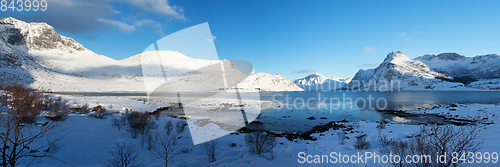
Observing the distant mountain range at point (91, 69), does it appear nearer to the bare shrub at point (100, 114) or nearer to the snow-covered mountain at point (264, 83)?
the snow-covered mountain at point (264, 83)

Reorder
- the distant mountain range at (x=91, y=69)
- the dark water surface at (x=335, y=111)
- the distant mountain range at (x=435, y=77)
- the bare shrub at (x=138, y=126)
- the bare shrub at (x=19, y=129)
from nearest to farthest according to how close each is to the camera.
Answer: the bare shrub at (x=19, y=129), the bare shrub at (x=138, y=126), the dark water surface at (x=335, y=111), the distant mountain range at (x=91, y=69), the distant mountain range at (x=435, y=77)

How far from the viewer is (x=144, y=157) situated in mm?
6543

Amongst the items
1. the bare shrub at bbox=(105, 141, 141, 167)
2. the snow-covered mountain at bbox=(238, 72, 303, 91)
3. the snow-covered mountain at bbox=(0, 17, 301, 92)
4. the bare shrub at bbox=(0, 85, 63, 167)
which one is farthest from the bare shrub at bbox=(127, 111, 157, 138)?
the snow-covered mountain at bbox=(238, 72, 303, 91)

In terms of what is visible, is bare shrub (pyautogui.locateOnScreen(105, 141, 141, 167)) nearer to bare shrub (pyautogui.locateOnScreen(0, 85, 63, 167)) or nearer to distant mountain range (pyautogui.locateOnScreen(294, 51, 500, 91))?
bare shrub (pyautogui.locateOnScreen(0, 85, 63, 167))

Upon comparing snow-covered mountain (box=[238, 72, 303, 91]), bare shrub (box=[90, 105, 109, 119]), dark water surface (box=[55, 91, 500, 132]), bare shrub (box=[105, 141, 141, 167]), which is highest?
snow-covered mountain (box=[238, 72, 303, 91])

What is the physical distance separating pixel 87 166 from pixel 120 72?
429 feet

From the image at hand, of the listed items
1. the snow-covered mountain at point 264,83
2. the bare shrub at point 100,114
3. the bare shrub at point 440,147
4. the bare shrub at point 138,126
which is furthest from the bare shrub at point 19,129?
the snow-covered mountain at point 264,83

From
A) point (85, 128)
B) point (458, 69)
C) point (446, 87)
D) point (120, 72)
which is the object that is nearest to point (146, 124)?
point (85, 128)

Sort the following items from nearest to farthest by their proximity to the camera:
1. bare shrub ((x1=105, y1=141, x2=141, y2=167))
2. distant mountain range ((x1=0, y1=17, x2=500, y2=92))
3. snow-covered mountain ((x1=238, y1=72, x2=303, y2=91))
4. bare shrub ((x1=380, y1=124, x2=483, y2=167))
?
1. bare shrub ((x1=380, y1=124, x2=483, y2=167))
2. bare shrub ((x1=105, y1=141, x2=141, y2=167))
3. distant mountain range ((x1=0, y1=17, x2=500, y2=92))
4. snow-covered mountain ((x1=238, y1=72, x2=303, y2=91))

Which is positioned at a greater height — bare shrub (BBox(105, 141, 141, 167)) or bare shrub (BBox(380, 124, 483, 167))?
bare shrub (BBox(380, 124, 483, 167))

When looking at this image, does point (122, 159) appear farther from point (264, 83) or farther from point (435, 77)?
point (435, 77)

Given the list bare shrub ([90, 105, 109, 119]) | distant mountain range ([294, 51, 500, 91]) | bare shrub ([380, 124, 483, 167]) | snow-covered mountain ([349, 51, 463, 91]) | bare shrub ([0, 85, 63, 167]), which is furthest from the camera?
snow-covered mountain ([349, 51, 463, 91])

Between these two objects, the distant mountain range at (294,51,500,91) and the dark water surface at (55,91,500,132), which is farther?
the distant mountain range at (294,51,500,91)

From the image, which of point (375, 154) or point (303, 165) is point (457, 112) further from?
point (303, 165)
